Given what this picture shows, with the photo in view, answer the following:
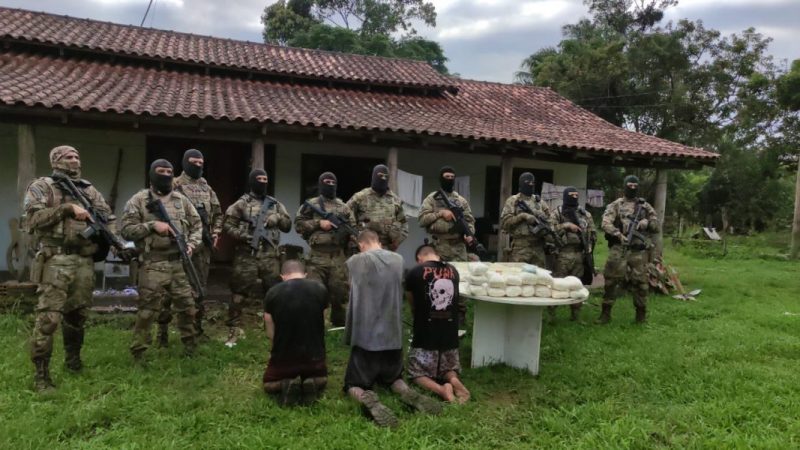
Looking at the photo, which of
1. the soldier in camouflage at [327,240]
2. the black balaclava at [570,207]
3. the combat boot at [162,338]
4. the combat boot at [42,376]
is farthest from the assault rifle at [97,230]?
the black balaclava at [570,207]

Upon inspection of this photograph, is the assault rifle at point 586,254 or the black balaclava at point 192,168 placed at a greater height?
the black balaclava at point 192,168

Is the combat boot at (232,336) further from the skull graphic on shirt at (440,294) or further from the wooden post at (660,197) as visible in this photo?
the wooden post at (660,197)

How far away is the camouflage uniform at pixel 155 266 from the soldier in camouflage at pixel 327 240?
1443 mm

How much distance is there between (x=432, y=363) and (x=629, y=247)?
3.72 meters

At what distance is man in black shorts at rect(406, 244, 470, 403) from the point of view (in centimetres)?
433

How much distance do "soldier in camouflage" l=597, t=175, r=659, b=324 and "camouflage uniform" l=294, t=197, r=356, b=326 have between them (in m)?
3.41

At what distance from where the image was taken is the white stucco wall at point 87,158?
826 cm

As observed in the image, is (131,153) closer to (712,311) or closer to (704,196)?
(712,311)

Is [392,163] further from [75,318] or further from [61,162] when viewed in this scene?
[75,318]

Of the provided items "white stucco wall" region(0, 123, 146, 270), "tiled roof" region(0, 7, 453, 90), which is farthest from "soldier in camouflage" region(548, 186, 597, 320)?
"white stucco wall" region(0, 123, 146, 270)

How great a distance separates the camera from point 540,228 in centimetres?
685

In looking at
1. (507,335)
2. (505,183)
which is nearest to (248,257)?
(507,335)

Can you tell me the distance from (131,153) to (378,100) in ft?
15.2

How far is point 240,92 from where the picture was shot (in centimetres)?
922
